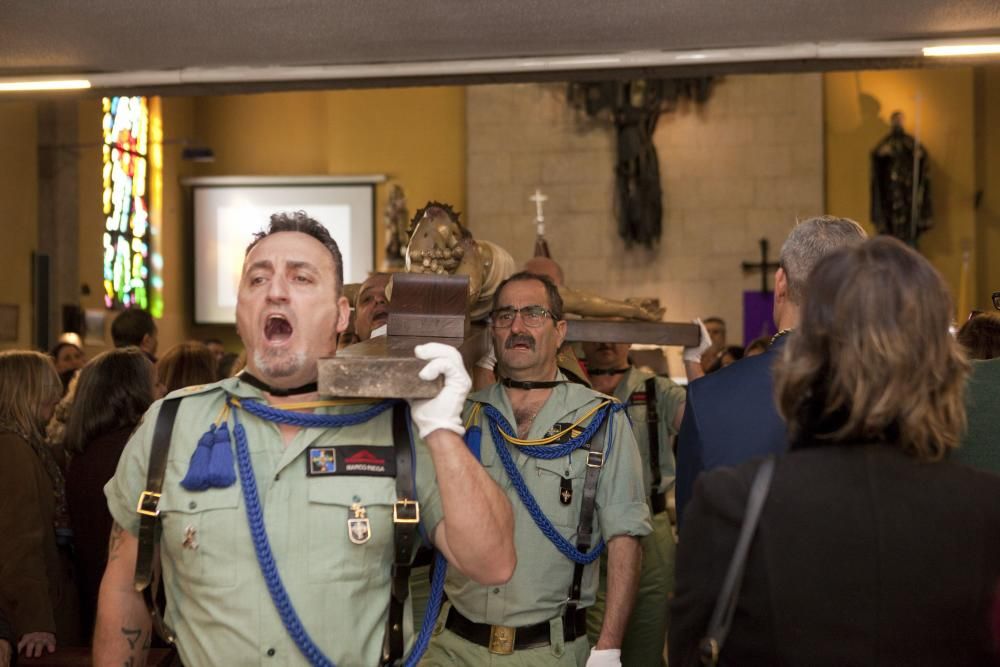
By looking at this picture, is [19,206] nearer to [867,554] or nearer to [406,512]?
[406,512]

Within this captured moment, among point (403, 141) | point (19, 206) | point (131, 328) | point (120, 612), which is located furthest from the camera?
point (403, 141)

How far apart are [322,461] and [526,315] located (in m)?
1.44

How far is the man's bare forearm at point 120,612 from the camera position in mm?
2457

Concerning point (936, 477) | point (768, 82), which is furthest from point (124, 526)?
point (768, 82)

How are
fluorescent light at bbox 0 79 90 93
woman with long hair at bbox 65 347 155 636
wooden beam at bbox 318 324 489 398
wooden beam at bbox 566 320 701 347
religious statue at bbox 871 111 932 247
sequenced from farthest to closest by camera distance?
religious statue at bbox 871 111 932 247
fluorescent light at bbox 0 79 90 93
woman with long hair at bbox 65 347 155 636
wooden beam at bbox 566 320 701 347
wooden beam at bbox 318 324 489 398

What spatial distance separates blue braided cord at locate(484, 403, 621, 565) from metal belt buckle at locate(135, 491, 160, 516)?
4.40 feet

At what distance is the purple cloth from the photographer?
1433cm

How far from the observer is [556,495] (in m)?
3.54

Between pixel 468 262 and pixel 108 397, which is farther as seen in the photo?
pixel 108 397

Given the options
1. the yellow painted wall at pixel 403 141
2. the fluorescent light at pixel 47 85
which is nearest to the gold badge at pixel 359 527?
the fluorescent light at pixel 47 85

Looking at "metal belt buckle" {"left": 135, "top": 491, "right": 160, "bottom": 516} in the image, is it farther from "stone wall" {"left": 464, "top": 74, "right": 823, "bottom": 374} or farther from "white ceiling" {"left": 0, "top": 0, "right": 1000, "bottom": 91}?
"stone wall" {"left": 464, "top": 74, "right": 823, "bottom": 374}

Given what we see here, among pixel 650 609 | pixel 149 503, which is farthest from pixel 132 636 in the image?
pixel 650 609

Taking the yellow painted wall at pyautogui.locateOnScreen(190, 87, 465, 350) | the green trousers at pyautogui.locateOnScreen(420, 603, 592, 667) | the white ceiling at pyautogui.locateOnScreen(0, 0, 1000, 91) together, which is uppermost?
the yellow painted wall at pyautogui.locateOnScreen(190, 87, 465, 350)

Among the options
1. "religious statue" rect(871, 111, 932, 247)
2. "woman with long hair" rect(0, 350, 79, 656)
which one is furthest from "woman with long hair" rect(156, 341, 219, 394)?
"religious statue" rect(871, 111, 932, 247)
